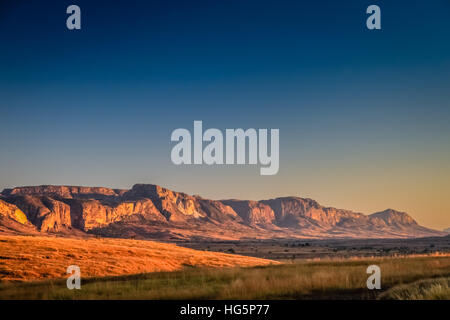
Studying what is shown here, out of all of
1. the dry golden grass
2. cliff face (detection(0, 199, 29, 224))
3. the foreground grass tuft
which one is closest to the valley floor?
the foreground grass tuft

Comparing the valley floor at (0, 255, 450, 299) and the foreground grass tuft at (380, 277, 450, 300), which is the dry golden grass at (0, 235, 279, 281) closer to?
the valley floor at (0, 255, 450, 299)

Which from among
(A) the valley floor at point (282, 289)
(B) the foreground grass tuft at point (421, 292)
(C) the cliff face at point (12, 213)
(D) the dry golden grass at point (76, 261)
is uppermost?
(B) the foreground grass tuft at point (421, 292)

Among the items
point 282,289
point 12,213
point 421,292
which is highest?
point 421,292

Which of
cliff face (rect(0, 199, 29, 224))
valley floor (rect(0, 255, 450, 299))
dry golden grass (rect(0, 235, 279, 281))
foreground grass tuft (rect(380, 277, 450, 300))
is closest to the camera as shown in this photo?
foreground grass tuft (rect(380, 277, 450, 300))

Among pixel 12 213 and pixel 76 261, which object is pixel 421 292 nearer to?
pixel 76 261

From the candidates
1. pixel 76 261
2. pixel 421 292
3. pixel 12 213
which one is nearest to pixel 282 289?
pixel 421 292

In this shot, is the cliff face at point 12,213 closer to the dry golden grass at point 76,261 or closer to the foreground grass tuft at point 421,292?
the dry golden grass at point 76,261

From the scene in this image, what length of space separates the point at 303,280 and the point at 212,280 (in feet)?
15.8

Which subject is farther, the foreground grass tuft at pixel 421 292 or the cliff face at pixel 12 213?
the cliff face at pixel 12 213

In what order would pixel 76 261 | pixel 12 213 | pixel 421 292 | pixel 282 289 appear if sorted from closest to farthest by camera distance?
pixel 421 292, pixel 282 289, pixel 76 261, pixel 12 213

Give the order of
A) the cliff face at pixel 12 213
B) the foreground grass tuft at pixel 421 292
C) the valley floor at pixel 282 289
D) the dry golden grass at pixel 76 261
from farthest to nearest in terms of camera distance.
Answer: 1. the cliff face at pixel 12 213
2. the dry golden grass at pixel 76 261
3. the valley floor at pixel 282 289
4. the foreground grass tuft at pixel 421 292

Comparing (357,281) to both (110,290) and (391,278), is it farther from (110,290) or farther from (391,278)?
(110,290)

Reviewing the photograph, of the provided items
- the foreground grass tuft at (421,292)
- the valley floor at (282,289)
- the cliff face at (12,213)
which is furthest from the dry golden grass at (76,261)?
the cliff face at (12,213)
